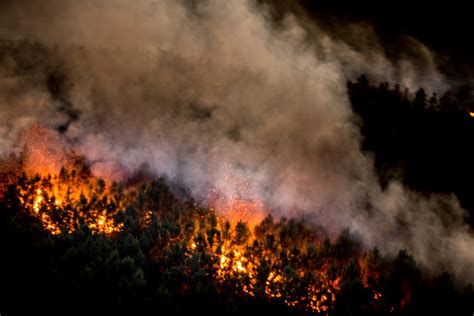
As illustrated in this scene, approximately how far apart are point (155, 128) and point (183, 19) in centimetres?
208

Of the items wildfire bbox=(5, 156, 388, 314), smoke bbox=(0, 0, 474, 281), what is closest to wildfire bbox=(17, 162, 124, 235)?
wildfire bbox=(5, 156, 388, 314)

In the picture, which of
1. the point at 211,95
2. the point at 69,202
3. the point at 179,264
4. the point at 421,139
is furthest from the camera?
the point at 211,95

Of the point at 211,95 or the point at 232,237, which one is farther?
the point at 211,95

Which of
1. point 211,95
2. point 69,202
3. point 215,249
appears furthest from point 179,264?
point 211,95

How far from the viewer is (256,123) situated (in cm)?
679

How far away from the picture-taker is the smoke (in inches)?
250

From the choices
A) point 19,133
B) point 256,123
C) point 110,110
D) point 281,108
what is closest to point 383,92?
point 281,108

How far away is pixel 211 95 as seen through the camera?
718 cm

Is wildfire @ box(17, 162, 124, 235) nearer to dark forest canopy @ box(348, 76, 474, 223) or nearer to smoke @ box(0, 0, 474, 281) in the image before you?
smoke @ box(0, 0, 474, 281)

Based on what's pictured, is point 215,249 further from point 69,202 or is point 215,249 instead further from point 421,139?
point 421,139

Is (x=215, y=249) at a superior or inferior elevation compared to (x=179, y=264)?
superior

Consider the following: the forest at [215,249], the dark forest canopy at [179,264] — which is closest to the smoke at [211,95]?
the forest at [215,249]

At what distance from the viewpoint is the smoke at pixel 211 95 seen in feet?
20.8

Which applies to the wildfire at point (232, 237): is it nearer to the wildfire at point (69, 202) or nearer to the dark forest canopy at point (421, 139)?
the wildfire at point (69, 202)
